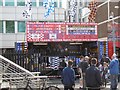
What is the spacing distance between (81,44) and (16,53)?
28.6 feet

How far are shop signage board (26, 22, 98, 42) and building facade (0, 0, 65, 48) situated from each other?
90.5 ft

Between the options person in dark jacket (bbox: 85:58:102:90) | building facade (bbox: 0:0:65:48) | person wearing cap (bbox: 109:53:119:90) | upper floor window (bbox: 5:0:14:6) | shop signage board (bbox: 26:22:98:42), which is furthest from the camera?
upper floor window (bbox: 5:0:14:6)

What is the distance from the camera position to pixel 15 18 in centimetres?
5734

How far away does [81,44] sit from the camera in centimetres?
3061

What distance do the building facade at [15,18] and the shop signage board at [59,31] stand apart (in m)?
27.6

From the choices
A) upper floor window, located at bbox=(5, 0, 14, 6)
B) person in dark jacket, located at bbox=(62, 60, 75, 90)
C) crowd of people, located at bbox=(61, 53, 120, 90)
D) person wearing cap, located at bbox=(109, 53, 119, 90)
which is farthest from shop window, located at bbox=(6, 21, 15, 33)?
person in dark jacket, located at bbox=(62, 60, 75, 90)

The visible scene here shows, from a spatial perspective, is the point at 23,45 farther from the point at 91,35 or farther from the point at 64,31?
the point at 91,35

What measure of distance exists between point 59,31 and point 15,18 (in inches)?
1186

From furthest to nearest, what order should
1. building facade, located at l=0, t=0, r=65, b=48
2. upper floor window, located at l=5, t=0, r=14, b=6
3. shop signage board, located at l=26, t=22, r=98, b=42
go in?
upper floor window, located at l=5, t=0, r=14, b=6
building facade, located at l=0, t=0, r=65, b=48
shop signage board, located at l=26, t=22, r=98, b=42

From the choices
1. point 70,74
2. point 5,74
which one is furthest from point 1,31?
point 70,74

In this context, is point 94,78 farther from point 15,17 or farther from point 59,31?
point 15,17

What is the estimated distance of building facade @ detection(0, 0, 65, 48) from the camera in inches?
2228

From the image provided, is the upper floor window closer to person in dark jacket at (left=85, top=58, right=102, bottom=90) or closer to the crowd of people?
the crowd of people

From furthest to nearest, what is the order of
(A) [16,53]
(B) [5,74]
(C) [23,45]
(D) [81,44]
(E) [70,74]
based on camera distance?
1. (D) [81,44]
2. (C) [23,45]
3. (A) [16,53]
4. (B) [5,74]
5. (E) [70,74]
